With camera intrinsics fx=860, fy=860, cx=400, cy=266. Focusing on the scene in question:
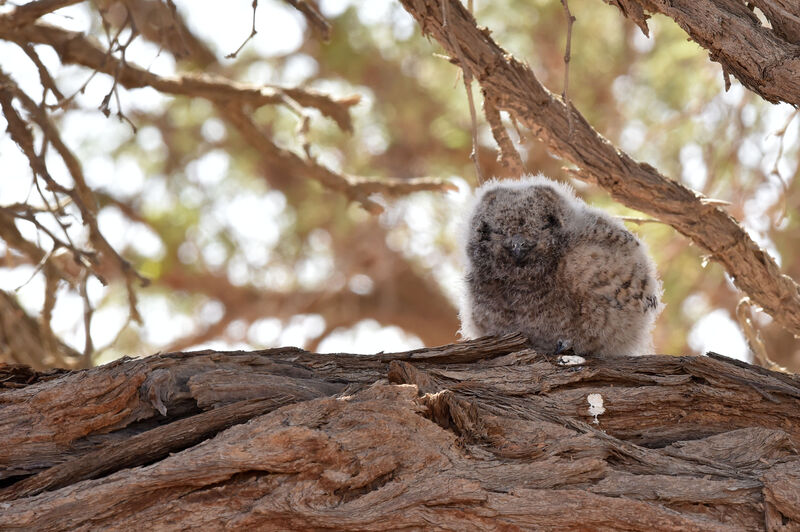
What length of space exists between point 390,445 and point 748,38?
2.04 m

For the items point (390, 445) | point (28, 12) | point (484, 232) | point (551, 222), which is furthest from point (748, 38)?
point (28, 12)

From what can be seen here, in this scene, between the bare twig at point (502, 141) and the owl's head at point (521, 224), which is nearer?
the owl's head at point (521, 224)

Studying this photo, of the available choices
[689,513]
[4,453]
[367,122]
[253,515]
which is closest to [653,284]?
[689,513]

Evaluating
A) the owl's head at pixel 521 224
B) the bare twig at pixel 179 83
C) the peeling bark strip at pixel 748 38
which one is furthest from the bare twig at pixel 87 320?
the peeling bark strip at pixel 748 38

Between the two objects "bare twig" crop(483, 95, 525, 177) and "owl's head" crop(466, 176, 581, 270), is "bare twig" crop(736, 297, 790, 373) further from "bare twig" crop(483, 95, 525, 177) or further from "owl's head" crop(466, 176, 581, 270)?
"bare twig" crop(483, 95, 525, 177)

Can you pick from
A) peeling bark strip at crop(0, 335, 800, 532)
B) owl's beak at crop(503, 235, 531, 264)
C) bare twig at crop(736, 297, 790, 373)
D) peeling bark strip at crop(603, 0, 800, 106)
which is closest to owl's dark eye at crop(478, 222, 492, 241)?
owl's beak at crop(503, 235, 531, 264)

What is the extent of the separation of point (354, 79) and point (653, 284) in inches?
293

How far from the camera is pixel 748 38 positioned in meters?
3.27

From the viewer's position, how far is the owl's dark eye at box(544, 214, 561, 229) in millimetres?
3982

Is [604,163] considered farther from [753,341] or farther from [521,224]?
[753,341]

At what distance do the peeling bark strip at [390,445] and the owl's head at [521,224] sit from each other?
0.59 m

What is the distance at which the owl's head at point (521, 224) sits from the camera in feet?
12.9

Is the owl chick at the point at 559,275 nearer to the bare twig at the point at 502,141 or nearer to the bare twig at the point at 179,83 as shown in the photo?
the bare twig at the point at 502,141

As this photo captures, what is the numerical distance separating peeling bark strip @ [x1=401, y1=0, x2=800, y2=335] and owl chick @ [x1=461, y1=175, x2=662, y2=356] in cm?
21
